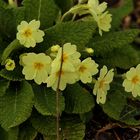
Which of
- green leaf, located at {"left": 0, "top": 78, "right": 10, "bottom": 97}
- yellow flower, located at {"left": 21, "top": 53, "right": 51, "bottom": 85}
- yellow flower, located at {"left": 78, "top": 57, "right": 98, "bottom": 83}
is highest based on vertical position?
yellow flower, located at {"left": 21, "top": 53, "right": 51, "bottom": 85}

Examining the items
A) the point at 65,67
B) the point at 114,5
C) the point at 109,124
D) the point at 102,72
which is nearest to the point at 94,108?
the point at 109,124

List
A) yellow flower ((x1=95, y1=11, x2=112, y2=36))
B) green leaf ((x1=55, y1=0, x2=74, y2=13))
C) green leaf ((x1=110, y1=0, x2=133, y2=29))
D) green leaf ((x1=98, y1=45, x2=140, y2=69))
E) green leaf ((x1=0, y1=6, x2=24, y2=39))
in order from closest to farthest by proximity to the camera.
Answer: green leaf ((x1=0, y1=6, x2=24, y2=39)) → yellow flower ((x1=95, y1=11, x2=112, y2=36)) → green leaf ((x1=98, y1=45, x2=140, y2=69)) → green leaf ((x1=55, y1=0, x2=74, y2=13)) → green leaf ((x1=110, y1=0, x2=133, y2=29))

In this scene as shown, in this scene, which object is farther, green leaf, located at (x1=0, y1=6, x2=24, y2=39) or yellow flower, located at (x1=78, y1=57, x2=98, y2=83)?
green leaf, located at (x1=0, y1=6, x2=24, y2=39)

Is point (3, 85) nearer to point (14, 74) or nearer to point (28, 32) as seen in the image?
point (14, 74)

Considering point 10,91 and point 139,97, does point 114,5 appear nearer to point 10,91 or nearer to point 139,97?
point 139,97

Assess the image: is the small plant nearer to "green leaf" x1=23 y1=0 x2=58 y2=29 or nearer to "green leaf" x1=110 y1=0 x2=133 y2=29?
"green leaf" x1=23 y1=0 x2=58 y2=29

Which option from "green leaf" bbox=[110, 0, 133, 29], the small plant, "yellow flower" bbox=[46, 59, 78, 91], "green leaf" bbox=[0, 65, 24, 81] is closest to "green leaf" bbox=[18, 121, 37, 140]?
the small plant

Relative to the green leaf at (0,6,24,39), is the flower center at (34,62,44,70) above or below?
below

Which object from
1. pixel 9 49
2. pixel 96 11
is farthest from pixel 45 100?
pixel 96 11

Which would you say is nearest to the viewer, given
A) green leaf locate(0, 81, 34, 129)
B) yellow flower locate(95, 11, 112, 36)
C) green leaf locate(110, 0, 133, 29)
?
green leaf locate(0, 81, 34, 129)
